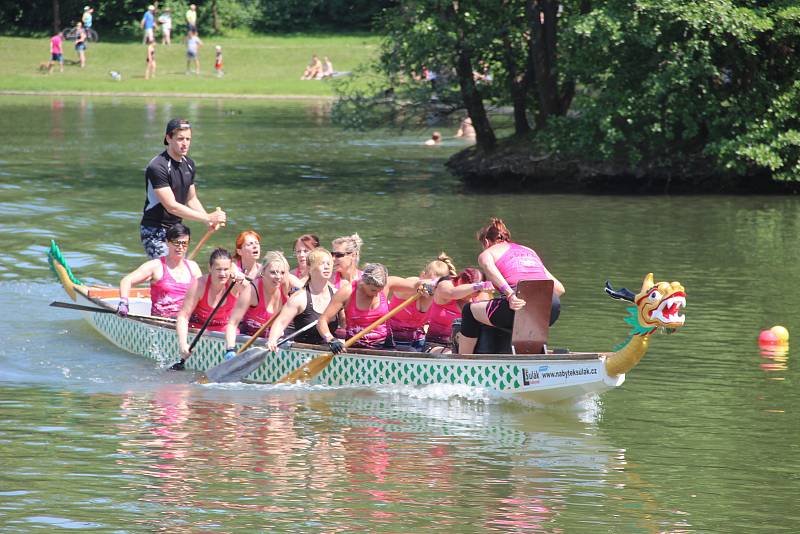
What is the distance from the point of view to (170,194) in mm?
14242

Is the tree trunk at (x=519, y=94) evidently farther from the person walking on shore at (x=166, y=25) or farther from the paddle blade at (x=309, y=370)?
the person walking on shore at (x=166, y=25)

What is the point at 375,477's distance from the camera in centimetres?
989

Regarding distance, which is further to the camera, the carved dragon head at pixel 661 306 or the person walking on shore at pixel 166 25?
the person walking on shore at pixel 166 25

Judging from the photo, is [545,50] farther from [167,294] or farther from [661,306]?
[661,306]

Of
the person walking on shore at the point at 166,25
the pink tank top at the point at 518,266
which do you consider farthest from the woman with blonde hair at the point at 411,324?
the person walking on shore at the point at 166,25

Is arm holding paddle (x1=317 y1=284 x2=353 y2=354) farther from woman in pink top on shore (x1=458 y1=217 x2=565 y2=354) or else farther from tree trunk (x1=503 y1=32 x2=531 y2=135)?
tree trunk (x1=503 y1=32 x2=531 y2=135)

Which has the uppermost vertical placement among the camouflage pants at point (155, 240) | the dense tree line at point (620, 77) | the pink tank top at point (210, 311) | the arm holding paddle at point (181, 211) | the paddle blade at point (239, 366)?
the dense tree line at point (620, 77)

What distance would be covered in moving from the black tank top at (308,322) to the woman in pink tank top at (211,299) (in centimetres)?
64

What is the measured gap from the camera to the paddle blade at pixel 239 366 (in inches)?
509

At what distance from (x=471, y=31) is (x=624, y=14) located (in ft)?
13.0

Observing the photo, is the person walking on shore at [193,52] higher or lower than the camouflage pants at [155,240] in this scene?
higher

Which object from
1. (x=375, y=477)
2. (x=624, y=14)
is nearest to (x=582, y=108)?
(x=624, y=14)

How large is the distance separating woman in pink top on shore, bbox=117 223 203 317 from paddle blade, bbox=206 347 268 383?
1341 millimetres

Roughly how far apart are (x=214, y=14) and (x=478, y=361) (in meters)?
54.5
